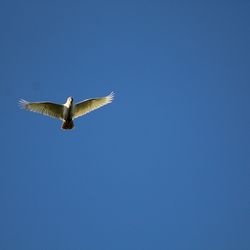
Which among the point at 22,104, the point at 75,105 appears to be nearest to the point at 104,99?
the point at 75,105

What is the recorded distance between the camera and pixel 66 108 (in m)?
29.5

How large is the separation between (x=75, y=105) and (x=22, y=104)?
2.54 meters

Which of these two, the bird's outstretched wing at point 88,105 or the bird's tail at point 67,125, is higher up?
the bird's outstretched wing at point 88,105

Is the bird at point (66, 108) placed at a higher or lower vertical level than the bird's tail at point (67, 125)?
higher

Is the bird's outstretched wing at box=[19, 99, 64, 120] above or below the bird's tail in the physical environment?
above

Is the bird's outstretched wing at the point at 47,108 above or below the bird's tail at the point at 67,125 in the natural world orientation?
above

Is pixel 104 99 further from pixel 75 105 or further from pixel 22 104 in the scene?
pixel 22 104

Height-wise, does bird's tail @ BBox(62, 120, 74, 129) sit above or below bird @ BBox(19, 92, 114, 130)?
below

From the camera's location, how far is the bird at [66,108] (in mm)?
29328

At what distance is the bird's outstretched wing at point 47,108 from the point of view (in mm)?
29562

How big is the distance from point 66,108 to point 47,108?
1.07 m

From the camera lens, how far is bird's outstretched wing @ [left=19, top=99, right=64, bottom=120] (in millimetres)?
29562

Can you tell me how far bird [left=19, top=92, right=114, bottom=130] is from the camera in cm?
2933

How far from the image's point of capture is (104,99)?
1201 inches
